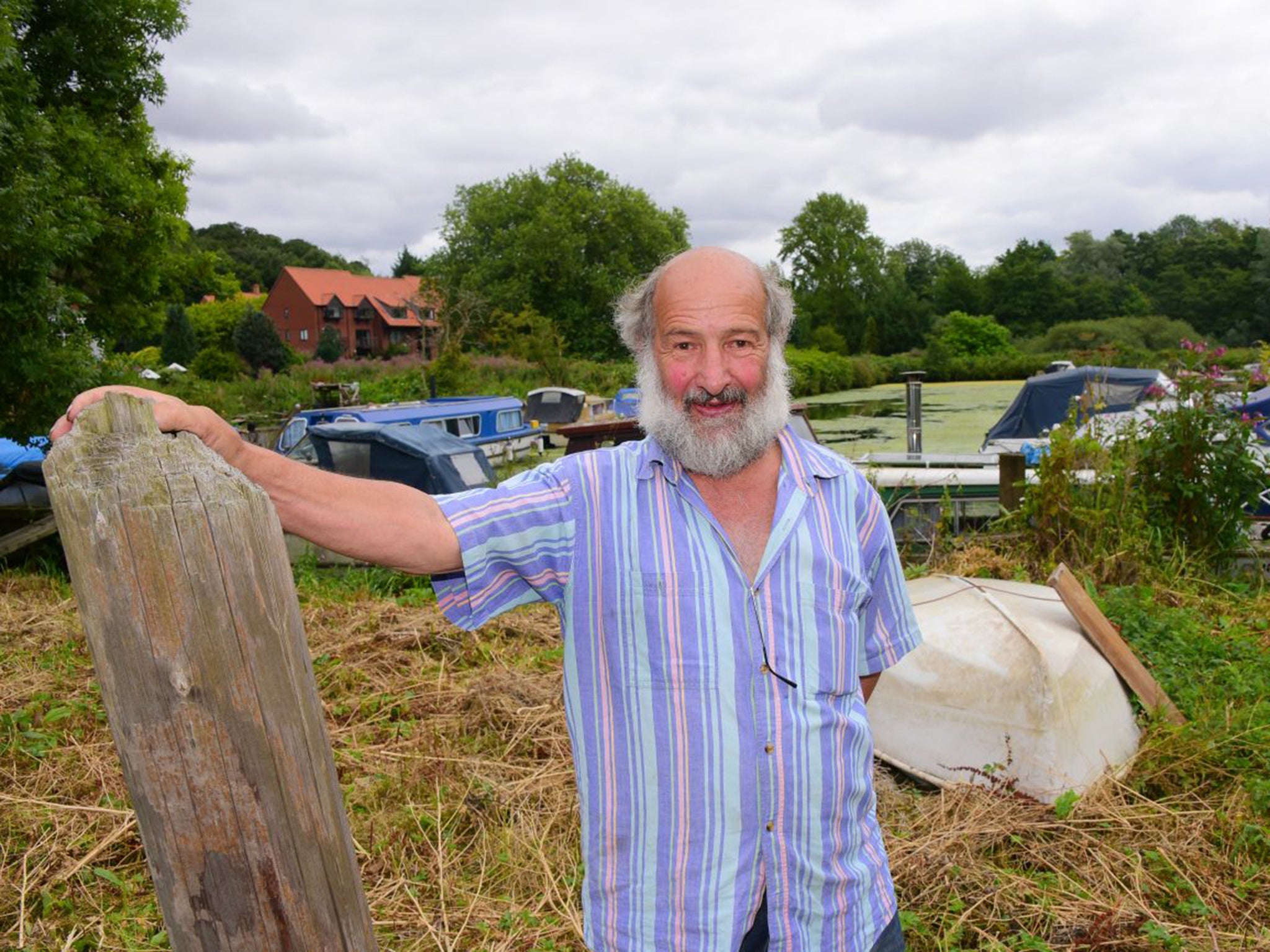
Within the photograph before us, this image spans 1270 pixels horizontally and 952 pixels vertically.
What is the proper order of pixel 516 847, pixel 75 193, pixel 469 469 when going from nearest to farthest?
pixel 516 847
pixel 75 193
pixel 469 469

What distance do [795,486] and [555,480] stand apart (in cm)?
48

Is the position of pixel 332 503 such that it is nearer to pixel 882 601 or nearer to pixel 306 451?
pixel 882 601

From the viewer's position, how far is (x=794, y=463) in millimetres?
1984

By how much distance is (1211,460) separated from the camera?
265 inches

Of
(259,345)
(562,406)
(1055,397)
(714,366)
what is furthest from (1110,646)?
(259,345)

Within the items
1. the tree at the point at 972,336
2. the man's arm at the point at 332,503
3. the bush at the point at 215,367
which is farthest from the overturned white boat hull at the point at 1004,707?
the tree at the point at 972,336

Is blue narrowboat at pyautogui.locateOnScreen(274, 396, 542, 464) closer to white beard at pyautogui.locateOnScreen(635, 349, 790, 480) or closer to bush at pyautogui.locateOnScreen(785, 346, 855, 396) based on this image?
white beard at pyautogui.locateOnScreen(635, 349, 790, 480)

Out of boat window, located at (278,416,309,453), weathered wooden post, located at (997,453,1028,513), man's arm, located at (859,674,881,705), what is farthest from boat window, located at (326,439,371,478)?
man's arm, located at (859,674,881,705)

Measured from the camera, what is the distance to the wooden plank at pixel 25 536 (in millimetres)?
8828

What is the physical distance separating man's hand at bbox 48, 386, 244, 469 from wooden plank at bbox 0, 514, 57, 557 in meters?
8.78

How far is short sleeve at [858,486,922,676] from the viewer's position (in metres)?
2.03

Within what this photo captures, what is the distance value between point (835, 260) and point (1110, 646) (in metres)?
72.0

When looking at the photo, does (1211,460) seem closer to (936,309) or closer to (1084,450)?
(1084,450)

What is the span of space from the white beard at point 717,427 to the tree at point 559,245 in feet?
155
